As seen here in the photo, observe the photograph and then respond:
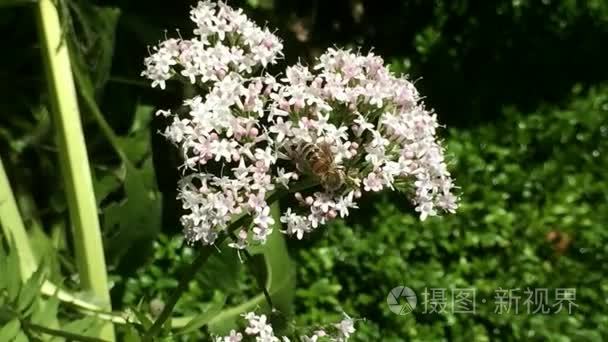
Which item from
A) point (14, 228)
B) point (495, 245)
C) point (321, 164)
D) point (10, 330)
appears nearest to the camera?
point (321, 164)

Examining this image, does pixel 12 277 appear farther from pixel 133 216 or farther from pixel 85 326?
pixel 133 216

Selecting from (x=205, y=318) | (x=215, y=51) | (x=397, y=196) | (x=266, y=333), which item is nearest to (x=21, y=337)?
(x=205, y=318)

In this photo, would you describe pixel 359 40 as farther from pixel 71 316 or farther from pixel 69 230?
pixel 71 316

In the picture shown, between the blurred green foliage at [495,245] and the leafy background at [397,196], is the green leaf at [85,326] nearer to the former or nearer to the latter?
the leafy background at [397,196]

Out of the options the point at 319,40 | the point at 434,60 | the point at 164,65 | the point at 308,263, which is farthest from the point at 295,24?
the point at 164,65

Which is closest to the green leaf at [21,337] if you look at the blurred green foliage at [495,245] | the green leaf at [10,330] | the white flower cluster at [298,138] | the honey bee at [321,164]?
the green leaf at [10,330]
